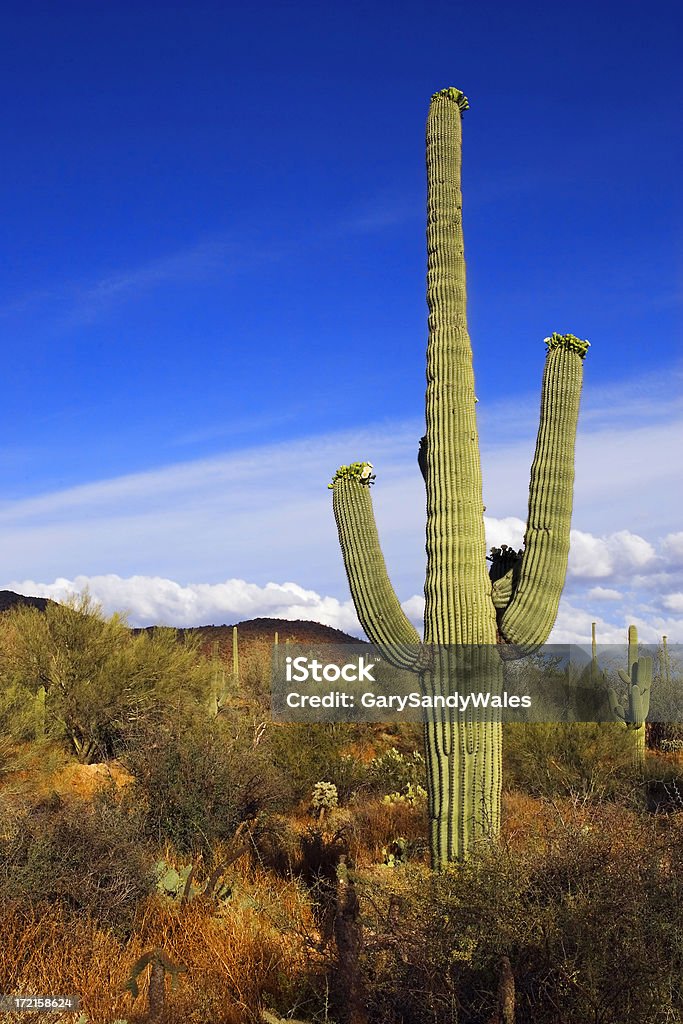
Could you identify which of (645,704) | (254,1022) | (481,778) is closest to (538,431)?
(481,778)

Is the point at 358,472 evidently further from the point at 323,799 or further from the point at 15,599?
the point at 15,599

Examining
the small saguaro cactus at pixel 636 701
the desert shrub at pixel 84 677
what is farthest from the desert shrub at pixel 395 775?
the small saguaro cactus at pixel 636 701

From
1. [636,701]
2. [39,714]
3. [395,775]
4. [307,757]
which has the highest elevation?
[636,701]

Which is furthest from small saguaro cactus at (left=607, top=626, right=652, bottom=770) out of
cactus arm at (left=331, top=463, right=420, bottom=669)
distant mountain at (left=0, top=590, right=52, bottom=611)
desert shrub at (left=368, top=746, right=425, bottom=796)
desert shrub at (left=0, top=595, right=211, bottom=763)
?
distant mountain at (left=0, top=590, right=52, bottom=611)

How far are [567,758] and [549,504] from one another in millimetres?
6335

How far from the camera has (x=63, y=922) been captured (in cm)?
666

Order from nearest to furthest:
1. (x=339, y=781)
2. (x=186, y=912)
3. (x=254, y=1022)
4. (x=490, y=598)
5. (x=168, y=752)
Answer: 1. (x=254, y=1022)
2. (x=186, y=912)
3. (x=490, y=598)
4. (x=168, y=752)
5. (x=339, y=781)

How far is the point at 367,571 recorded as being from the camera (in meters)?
9.12

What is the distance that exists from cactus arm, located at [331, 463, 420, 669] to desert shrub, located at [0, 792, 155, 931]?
2.89 m

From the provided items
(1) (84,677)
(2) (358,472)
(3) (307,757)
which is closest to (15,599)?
(1) (84,677)

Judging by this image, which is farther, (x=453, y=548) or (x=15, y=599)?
(x=15, y=599)

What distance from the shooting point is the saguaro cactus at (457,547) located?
811 cm

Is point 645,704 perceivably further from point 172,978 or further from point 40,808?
point 172,978

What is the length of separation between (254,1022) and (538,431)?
595cm
